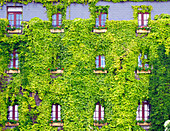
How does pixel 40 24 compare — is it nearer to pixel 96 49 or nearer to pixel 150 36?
pixel 96 49

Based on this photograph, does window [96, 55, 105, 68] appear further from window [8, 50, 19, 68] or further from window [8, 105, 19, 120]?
window [8, 105, 19, 120]

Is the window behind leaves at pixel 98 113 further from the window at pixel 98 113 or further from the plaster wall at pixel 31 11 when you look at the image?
the plaster wall at pixel 31 11

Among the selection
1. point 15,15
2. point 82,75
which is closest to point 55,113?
point 82,75

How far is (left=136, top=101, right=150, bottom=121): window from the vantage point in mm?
24172

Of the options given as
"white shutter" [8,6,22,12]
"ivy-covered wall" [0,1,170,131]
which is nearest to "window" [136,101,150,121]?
"ivy-covered wall" [0,1,170,131]

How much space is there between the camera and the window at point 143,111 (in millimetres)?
24172

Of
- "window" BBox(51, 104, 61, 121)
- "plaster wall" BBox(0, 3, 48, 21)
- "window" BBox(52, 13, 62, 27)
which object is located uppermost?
"plaster wall" BBox(0, 3, 48, 21)

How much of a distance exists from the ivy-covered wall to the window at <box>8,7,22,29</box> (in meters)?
0.95

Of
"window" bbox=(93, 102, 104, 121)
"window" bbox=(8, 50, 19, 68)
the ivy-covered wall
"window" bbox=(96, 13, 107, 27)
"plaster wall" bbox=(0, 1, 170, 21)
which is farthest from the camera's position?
"window" bbox=(96, 13, 107, 27)

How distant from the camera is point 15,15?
2508 centimetres

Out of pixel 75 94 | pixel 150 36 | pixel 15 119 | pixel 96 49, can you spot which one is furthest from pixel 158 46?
pixel 15 119

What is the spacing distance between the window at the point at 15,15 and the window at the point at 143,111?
39.9 feet

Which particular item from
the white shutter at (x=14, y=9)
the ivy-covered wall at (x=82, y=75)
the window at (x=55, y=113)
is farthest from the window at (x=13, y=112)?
the white shutter at (x=14, y=9)

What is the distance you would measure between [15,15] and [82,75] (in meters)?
7.65
